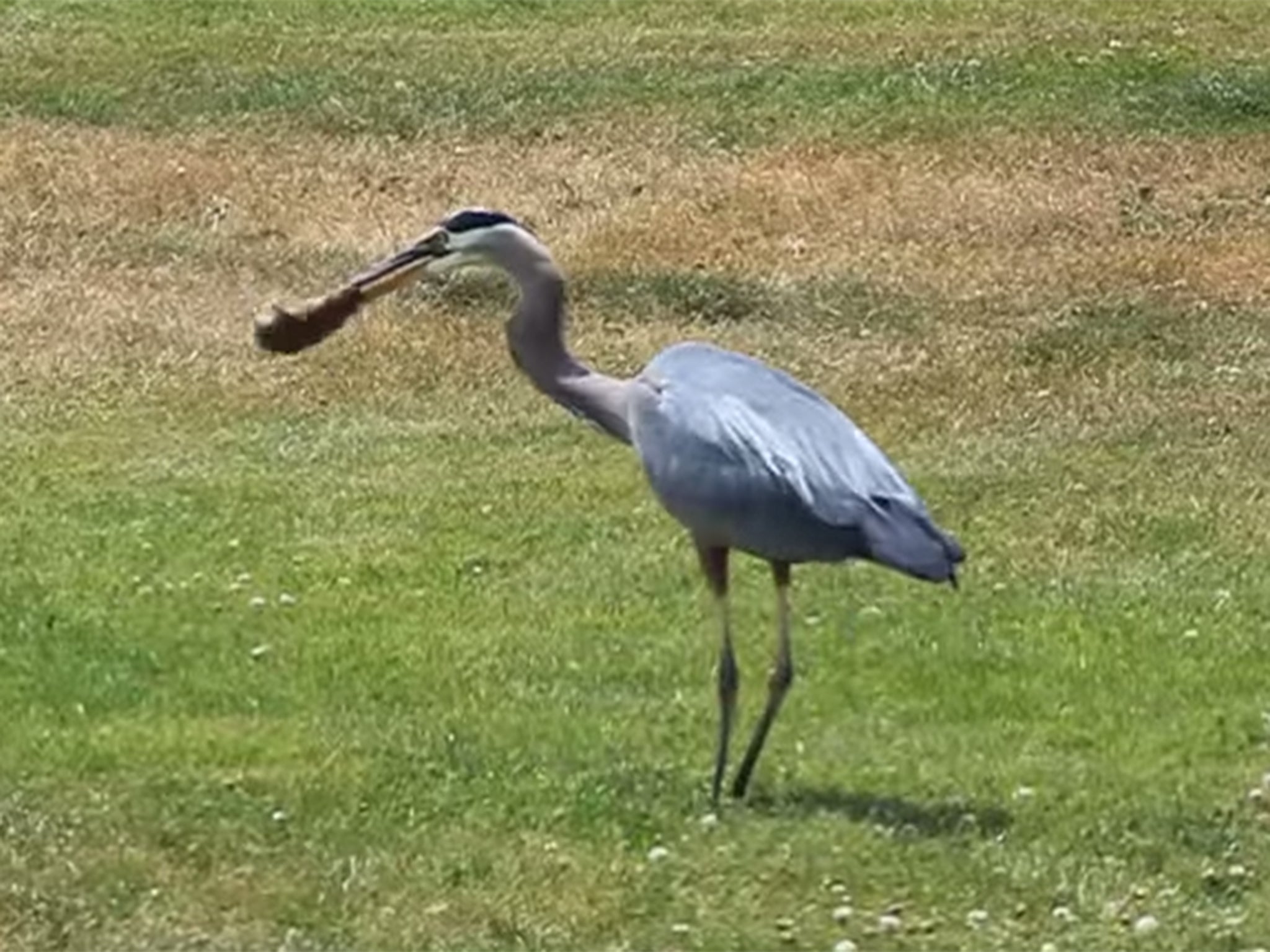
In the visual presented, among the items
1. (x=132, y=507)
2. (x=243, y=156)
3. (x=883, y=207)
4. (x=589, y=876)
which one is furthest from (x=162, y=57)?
(x=589, y=876)

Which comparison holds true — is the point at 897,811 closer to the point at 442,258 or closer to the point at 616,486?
the point at 442,258

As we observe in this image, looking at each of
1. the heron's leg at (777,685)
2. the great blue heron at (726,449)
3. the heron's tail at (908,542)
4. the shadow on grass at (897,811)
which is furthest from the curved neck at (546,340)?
the shadow on grass at (897,811)

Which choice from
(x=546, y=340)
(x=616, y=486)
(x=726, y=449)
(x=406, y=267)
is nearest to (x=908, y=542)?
(x=726, y=449)

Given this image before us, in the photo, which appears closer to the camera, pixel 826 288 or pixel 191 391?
pixel 191 391

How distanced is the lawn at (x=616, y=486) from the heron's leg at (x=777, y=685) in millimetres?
142

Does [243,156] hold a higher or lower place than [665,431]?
lower

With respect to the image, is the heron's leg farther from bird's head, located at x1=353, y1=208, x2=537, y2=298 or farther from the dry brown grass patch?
the dry brown grass patch

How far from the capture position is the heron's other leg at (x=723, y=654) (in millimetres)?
9867

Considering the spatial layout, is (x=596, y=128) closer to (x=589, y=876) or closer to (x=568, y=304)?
(x=568, y=304)

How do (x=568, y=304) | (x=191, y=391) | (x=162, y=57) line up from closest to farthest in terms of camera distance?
1. (x=191, y=391)
2. (x=568, y=304)
3. (x=162, y=57)

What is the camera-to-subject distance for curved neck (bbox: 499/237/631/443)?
10.2 meters

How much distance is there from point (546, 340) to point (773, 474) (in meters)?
0.97

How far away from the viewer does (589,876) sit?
8.94 metres

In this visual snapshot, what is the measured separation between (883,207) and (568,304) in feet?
9.99
